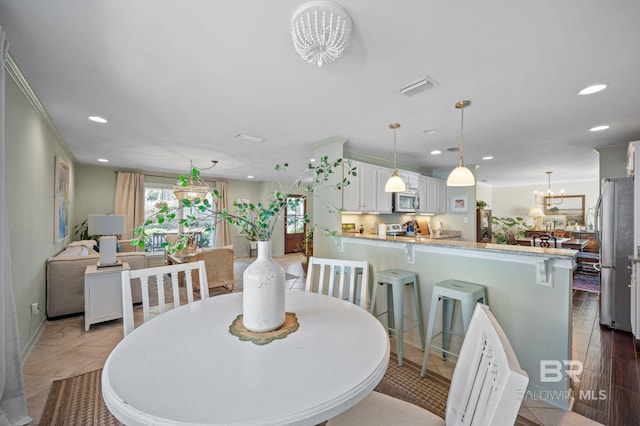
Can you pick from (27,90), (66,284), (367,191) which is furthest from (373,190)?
(66,284)

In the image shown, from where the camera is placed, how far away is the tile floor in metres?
1.78

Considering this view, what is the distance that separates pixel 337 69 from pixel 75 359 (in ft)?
11.1

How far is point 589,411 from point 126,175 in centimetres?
791

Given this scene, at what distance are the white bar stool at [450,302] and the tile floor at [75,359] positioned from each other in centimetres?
26

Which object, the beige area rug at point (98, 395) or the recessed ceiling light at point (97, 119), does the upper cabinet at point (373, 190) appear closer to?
the beige area rug at point (98, 395)

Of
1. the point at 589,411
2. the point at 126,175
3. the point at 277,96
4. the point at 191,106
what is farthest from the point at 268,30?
the point at 126,175

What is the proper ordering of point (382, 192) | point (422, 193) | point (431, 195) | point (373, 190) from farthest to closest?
point (431, 195), point (422, 193), point (382, 192), point (373, 190)

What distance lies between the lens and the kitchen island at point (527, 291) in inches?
73.5

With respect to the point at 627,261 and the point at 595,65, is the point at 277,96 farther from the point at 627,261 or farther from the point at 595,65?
the point at 627,261

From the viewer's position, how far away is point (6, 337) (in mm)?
1605

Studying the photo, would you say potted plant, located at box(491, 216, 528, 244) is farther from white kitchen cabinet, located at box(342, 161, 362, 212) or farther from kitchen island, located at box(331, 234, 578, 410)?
kitchen island, located at box(331, 234, 578, 410)

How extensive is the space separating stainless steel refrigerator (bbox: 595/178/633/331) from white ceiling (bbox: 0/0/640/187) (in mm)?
765

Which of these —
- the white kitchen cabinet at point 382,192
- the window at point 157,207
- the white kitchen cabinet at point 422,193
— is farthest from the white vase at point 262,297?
the window at point 157,207

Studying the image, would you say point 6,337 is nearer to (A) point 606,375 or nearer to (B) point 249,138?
(B) point 249,138
